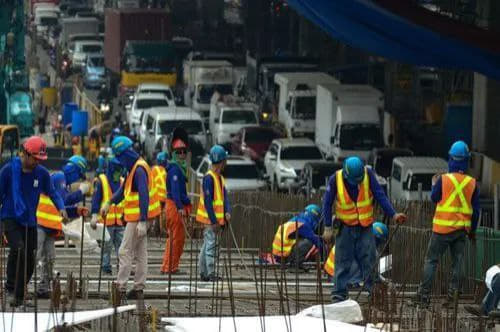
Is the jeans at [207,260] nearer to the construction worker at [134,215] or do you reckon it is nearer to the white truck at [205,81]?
the construction worker at [134,215]

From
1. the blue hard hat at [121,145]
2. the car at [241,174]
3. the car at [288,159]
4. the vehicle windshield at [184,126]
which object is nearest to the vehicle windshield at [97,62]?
the vehicle windshield at [184,126]

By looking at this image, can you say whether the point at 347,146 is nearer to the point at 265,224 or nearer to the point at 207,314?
the point at 265,224

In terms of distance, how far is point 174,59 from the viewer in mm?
68562

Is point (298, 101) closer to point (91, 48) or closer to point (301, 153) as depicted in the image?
point (301, 153)

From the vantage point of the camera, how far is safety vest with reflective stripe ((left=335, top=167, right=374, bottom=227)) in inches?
742

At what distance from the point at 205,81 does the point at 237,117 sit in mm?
8303

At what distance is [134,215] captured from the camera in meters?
19.0

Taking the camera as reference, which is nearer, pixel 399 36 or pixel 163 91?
pixel 399 36

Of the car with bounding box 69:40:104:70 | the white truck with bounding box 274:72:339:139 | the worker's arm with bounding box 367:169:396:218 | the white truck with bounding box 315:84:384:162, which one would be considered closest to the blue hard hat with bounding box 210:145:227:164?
the worker's arm with bounding box 367:169:396:218

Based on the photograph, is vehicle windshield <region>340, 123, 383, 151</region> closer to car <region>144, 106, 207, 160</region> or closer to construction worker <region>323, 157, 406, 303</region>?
car <region>144, 106, 207, 160</region>

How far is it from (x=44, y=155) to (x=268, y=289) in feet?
9.81

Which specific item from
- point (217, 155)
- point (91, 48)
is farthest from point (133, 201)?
point (91, 48)

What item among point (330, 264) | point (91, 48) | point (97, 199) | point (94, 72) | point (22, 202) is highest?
point (22, 202)

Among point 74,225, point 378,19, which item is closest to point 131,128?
point 378,19
